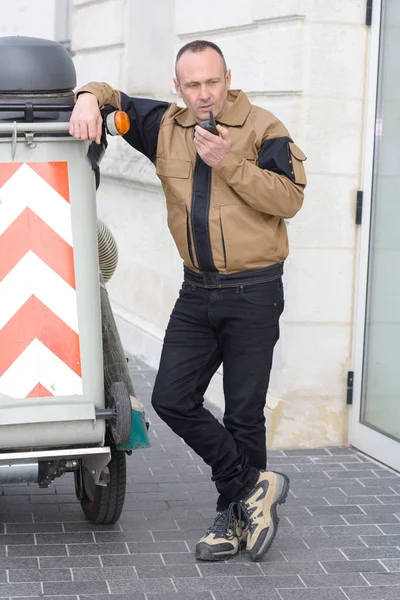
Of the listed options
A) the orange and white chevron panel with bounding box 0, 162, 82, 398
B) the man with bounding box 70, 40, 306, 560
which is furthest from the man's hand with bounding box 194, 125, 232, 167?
the orange and white chevron panel with bounding box 0, 162, 82, 398

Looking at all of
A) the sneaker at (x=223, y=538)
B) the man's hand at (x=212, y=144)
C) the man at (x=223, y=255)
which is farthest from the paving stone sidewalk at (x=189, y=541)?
the man's hand at (x=212, y=144)

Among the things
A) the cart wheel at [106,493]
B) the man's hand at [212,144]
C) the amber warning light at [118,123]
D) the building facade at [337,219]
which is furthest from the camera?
the building facade at [337,219]

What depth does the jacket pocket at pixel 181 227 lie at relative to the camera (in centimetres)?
441

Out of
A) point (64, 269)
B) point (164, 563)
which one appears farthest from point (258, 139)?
point (164, 563)

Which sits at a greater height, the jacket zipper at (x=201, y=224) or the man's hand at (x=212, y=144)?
the man's hand at (x=212, y=144)

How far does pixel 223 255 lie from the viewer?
438 cm

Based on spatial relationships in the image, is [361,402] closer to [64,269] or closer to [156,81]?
[64,269]

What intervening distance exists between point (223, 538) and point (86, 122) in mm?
1628

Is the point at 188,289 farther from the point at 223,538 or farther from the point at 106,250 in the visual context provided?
the point at 223,538

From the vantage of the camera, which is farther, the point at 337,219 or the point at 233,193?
the point at 337,219

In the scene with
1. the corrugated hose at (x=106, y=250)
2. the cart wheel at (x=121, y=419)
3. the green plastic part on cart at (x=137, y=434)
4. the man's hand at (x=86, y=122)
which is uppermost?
the man's hand at (x=86, y=122)

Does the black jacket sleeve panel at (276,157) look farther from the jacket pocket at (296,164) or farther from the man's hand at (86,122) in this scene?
the man's hand at (86,122)

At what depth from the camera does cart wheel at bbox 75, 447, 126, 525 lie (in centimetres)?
466

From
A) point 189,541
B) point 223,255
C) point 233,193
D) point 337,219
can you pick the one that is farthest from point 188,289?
point 337,219
